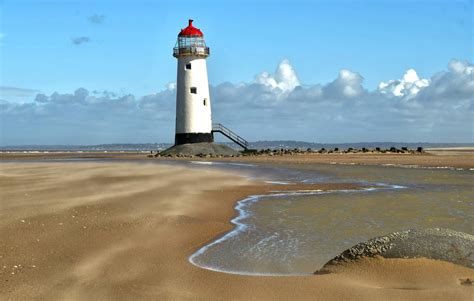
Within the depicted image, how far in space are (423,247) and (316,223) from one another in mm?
5325

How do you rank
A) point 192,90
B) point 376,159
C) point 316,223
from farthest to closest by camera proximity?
point 192,90 → point 376,159 → point 316,223

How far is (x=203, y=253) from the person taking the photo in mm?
9281

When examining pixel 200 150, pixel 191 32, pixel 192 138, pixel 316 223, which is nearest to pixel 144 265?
pixel 316 223

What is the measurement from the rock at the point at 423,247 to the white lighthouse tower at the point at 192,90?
141 ft

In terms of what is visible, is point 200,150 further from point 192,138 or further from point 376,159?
point 376,159

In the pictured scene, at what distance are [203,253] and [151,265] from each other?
4.71 feet

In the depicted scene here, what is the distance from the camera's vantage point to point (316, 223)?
12453 mm

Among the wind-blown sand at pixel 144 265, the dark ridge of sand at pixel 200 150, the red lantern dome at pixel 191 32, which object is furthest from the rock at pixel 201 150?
the wind-blown sand at pixel 144 265

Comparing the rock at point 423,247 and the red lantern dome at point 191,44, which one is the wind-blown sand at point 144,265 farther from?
the red lantern dome at point 191,44

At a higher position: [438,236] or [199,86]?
A: [199,86]

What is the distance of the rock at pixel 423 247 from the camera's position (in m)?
7.07

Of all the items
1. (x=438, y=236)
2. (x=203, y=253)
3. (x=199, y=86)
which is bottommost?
(x=203, y=253)

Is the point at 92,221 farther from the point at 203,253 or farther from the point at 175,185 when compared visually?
the point at 175,185

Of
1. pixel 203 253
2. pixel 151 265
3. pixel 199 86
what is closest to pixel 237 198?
pixel 203 253
